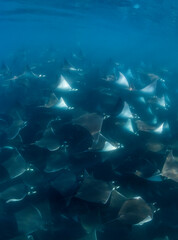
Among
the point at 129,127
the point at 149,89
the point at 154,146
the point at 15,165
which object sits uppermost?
the point at 149,89

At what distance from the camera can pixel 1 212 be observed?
5.38 meters

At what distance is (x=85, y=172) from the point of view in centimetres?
541

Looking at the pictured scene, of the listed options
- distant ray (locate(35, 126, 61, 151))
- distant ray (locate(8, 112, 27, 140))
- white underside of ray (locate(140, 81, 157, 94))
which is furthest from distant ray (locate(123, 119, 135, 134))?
distant ray (locate(8, 112, 27, 140))

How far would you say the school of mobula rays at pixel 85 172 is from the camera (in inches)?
190

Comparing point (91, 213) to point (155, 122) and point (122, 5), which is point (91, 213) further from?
point (122, 5)

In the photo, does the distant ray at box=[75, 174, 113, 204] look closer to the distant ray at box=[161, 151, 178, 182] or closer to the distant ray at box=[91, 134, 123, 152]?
the distant ray at box=[91, 134, 123, 152]

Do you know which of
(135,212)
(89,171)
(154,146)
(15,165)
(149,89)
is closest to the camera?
(135,212)

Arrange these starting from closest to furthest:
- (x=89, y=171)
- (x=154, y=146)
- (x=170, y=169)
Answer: (x=170, y=169)
(x=89, y=171)
(x=154, y=146)

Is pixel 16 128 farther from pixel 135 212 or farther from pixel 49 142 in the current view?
pixel 135 212

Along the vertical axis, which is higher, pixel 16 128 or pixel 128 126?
pixel 128 126

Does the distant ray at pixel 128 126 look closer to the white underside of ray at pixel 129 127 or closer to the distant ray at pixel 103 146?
the white underside of ray at pixel 129 127

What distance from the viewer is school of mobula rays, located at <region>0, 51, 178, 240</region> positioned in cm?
483

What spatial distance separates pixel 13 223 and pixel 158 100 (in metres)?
7.49

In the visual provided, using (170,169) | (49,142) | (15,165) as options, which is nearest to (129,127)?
(170,169)
